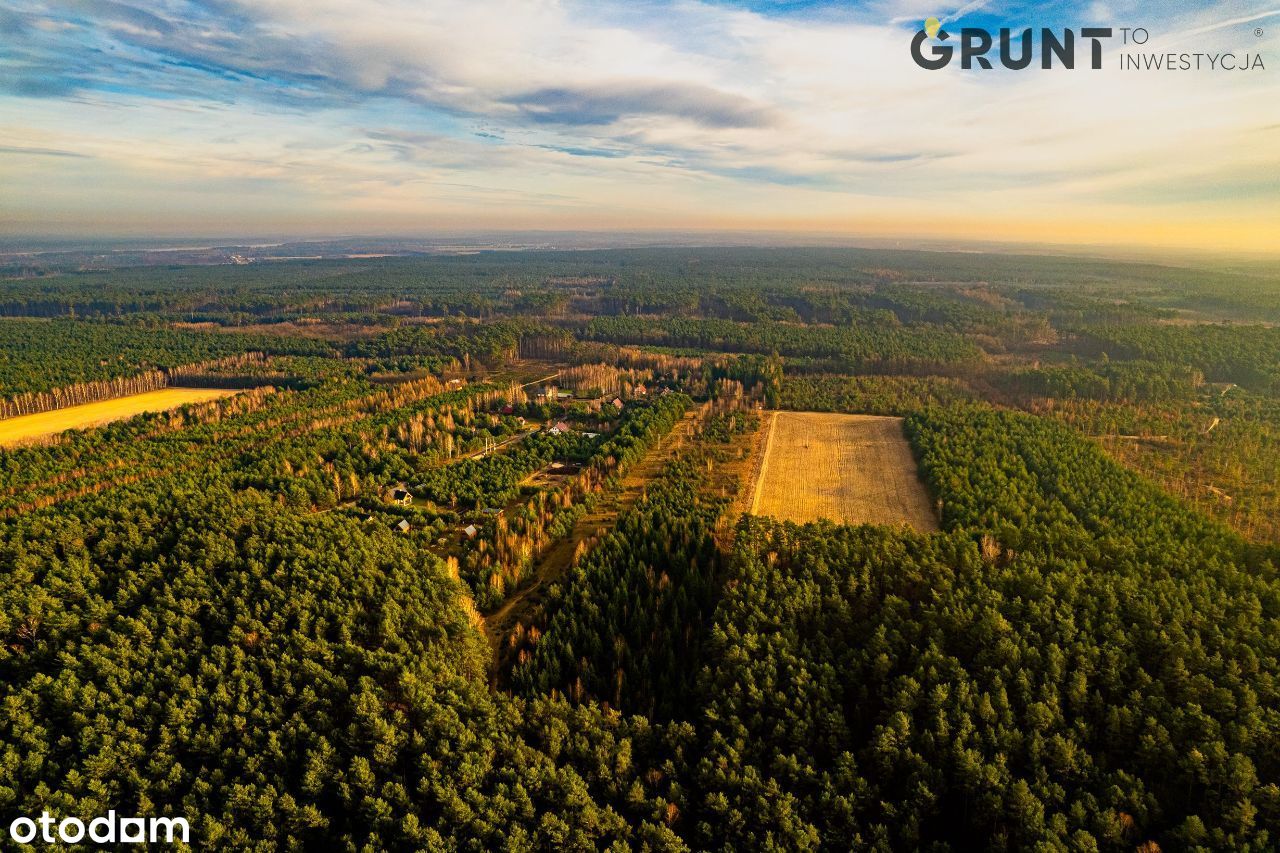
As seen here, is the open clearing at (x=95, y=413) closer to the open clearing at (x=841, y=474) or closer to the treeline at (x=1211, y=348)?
the open clearing at (x=841, y=474)

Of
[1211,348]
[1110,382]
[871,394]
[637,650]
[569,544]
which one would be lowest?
[637,650]

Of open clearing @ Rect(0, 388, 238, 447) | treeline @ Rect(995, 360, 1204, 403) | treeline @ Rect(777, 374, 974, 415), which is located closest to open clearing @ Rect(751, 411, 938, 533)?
treeline @ Rect(777, 374, 974, 415)

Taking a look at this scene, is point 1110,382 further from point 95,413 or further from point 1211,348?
point 95,413

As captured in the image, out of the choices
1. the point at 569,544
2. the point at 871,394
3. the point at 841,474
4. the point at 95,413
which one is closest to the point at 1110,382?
the point at 871,394

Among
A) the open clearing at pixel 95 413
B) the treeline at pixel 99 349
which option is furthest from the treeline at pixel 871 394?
the treeline at pixel 99 349

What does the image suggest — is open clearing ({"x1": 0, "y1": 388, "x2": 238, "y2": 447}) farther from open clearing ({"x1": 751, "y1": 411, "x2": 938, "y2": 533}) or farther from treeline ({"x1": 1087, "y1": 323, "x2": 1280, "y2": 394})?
treeline ({"x1": 1087, "y1": 323, "x2": 1280, "y2": 394})

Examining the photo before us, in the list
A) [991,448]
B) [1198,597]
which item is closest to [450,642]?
[1198,597]
